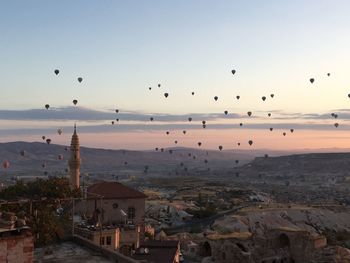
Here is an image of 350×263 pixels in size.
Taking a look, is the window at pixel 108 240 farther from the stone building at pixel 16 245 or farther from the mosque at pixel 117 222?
the stone building at pixel 16 245

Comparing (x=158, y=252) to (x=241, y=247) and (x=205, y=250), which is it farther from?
(x=205, y=250)

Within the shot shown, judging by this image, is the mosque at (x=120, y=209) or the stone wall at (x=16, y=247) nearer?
the stone wall at (x=16, y=247)

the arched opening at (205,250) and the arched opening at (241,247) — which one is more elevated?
the arched opening at (241,247)

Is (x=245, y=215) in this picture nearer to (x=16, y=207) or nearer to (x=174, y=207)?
(x=174, y=207)

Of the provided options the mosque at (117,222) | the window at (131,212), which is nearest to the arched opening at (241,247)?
the mosque at (117,222)

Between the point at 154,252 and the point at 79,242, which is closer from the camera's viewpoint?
the point at 79,242

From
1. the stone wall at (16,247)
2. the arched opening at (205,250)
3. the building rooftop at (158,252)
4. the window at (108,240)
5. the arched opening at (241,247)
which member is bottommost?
the arched opening at (205,250)

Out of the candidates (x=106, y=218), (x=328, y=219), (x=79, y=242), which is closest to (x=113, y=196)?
(x=106, y=218)

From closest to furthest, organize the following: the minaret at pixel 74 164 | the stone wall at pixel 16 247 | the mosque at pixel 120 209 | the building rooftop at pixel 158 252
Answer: the stone wall at pixel 16 247, the building rooftop at pixel 158 252, the mosque at pixel 120 209, the minaret at pixel 74 164
